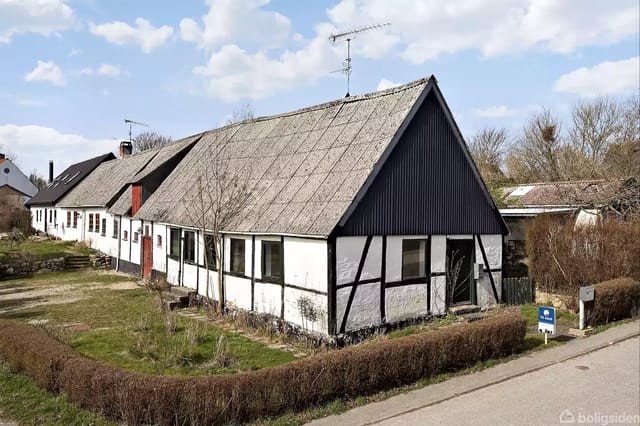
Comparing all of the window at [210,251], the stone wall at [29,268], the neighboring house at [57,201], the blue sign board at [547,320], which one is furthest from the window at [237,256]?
the neighboring house at [57,201]

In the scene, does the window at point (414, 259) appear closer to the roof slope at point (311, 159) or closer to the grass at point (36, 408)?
the roof slope at point (311, 159)

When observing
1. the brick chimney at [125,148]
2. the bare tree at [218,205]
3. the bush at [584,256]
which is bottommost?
the bush at [584,256]

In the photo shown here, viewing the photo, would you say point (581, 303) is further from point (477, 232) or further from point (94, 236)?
point (94, 236)

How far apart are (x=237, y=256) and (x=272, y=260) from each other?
5.95ft

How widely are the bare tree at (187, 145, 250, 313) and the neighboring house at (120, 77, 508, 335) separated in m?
0.26

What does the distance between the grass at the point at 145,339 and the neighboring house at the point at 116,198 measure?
6638 millimetres

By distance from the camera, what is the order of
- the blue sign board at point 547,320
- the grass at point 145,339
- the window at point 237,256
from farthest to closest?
the window at point 237,256 → the blue sign board at point 547,320 → the grass at point 145,339

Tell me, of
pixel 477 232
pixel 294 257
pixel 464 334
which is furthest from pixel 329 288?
pixel 477 232

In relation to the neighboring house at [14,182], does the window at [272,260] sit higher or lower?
lower

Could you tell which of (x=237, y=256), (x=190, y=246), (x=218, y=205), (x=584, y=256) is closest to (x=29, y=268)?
(x=190, y=246)

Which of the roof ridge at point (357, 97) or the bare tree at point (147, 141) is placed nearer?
the roof ridge at point (357, 97)

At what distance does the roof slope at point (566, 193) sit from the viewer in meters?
20.5

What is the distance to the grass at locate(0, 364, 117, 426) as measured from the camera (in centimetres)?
779

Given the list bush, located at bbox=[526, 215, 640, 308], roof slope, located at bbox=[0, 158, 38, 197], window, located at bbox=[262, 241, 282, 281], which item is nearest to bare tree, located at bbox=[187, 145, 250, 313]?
window, located at bbox=[262, 241, 282, 281]
